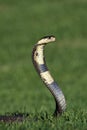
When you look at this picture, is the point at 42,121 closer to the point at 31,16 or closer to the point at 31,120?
the point at 31,120

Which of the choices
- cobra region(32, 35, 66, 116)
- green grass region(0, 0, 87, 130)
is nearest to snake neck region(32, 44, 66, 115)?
cobra region(32, 35, 66, 116)

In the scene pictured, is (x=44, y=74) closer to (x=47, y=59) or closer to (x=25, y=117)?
(x=25, y=117)

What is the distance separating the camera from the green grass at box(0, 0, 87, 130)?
909 cm

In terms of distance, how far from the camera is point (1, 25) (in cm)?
3488

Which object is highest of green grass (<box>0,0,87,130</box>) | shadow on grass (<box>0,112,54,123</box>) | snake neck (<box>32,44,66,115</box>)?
green grass (<box>0,0,87,130</box>)

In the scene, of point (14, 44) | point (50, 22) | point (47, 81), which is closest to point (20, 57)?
point (14, 44)

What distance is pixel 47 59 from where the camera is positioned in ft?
88.9

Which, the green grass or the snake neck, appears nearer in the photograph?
the snake neck

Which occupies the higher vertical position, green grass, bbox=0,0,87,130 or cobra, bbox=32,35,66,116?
green grass, bbox=0,0,87,130

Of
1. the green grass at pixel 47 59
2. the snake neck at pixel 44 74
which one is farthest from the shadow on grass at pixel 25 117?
the snake neck at pixel 44 74

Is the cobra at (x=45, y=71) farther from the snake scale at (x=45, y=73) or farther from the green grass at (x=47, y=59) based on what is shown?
the green grass at (x=47, y=59)

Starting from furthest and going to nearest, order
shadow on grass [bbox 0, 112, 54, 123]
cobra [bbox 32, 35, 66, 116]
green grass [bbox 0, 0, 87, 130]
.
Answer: green grass [bbox 0, 0, 87, 130] < shadow on grass [bbox 0, 112, 54, 123] < cobra [bbox 32, 35, 66, 116]

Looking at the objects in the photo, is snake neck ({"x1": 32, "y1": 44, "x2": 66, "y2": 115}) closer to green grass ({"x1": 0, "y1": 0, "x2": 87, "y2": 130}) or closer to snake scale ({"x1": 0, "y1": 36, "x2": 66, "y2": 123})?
snake scale ({"x1": 0, "y1": 36, "x2": 66, "y2": 123})

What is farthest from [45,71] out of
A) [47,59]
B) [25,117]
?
[47,59]
